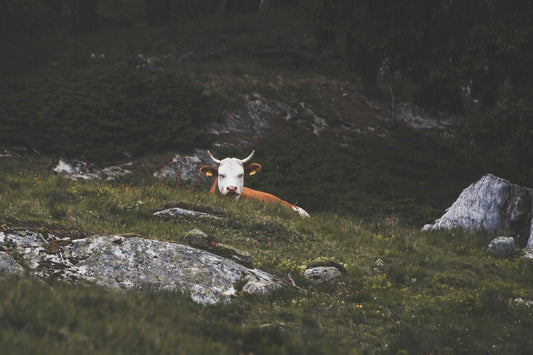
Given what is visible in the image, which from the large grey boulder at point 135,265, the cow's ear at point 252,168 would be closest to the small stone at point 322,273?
the large grey boulder at point 135,265

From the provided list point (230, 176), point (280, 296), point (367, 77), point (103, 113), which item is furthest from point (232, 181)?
point (367, 77)

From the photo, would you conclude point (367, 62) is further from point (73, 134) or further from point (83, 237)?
point (83, 237)

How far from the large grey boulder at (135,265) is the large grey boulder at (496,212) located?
7637 mm

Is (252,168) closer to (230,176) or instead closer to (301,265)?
(230,176)

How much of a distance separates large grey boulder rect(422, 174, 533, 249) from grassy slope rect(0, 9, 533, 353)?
3.89 feet

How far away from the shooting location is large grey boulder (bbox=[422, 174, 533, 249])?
39.3 ft

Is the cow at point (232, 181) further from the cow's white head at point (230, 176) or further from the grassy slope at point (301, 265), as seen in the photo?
the grassy slope at point (301, 265)

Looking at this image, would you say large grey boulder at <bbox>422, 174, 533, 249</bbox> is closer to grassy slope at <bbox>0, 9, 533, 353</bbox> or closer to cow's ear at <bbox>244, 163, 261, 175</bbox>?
grassy slope at <bbox>0, 9, 533, 353</bbox>

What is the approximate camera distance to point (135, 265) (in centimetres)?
579

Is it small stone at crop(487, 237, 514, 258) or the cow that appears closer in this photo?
small stone at crop(487, 237, 514, 258)

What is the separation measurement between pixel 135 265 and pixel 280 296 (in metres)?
1.92

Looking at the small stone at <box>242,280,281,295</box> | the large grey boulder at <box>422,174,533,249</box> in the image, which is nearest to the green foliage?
the large grey boulder at <box>422,174,533,249</box>

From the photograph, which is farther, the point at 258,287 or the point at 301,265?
the point at 301,265

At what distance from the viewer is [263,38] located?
→ 31062mm
